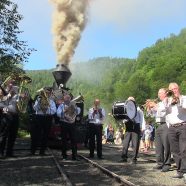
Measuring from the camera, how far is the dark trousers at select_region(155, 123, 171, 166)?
35.4ft

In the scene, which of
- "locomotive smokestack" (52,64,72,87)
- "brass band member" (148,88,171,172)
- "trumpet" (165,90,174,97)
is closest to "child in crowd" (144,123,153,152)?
"locomotive smokestack" (52,64,72,87)

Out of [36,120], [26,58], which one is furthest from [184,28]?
[36,120]

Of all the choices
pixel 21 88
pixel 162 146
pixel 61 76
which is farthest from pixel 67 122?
pixel 61 76

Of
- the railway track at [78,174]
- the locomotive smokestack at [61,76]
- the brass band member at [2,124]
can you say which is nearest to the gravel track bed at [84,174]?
the railway track at [78,174]

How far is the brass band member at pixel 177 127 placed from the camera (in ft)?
29.9

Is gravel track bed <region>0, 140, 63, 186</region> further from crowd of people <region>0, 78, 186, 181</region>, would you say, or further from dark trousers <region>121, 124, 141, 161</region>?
dark trousers <region>121, 124, 141, 161</region>

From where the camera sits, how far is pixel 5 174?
945 cm

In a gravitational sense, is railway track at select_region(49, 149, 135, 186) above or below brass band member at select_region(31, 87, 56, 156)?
below

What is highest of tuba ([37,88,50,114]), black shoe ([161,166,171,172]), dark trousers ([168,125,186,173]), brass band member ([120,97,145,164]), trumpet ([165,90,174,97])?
tuba ([37,88,50,114])

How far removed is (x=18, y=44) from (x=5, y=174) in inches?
839

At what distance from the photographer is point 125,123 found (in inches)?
500

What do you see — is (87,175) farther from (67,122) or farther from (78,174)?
(67,122)

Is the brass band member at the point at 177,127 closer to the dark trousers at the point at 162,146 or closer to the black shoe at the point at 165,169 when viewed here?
the black shoe at the point at 165,169

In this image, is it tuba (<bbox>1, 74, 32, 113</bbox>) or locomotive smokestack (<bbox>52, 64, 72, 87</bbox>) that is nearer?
tuba (<bbox>1, 74, 32, 113</bbox>)
